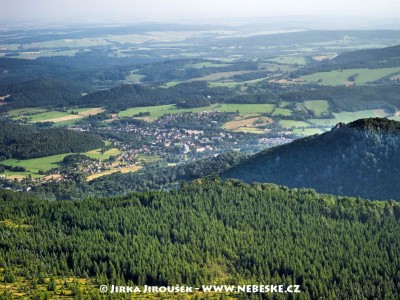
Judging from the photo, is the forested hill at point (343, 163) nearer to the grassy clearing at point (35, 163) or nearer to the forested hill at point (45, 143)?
the grassy clearing at point (35, 163)

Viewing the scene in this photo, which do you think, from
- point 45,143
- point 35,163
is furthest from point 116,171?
point 45,143

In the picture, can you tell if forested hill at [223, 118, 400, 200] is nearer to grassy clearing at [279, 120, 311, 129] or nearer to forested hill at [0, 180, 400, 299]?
forested hill at [0, 180, 400, 299]

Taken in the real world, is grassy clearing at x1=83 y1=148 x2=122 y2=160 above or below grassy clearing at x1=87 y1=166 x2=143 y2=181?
above

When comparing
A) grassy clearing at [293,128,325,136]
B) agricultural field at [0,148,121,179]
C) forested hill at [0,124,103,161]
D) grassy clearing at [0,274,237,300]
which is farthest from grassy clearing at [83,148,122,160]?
grassy clearing at [0,274,237,300]

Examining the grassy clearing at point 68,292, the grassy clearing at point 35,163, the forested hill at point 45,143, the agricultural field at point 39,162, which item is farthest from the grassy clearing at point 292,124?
the grassy clearing at point 68,292

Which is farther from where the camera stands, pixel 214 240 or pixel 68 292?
pixel 214 240

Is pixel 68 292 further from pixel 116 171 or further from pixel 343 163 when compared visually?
pixel 116 171
